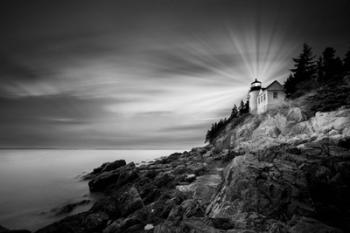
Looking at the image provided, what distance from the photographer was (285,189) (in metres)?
7.57

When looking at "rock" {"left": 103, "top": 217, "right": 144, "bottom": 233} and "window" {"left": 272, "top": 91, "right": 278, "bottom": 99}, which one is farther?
"window" {"left": 272, "top": 91, "right": 278, "bottom": 99}

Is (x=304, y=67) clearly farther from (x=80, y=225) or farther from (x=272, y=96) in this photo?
(x=80, y=225)

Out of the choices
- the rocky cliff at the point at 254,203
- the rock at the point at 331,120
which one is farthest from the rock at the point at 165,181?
the rock at the point at 331,120

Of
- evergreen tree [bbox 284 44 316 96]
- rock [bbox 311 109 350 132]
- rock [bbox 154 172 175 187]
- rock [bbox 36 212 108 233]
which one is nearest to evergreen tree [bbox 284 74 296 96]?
evergreen tree [bbox 284 44 316 96]

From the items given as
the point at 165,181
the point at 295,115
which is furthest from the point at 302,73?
the point at 165,181

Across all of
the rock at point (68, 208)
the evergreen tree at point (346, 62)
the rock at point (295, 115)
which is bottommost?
the rock at point (68, 208)

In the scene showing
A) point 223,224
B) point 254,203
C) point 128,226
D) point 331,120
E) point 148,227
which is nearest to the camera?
point 223,224

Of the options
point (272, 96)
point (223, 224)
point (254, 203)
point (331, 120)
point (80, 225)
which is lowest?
Answer: point (80, 225)

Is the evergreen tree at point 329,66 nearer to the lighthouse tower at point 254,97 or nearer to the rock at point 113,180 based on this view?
the lighthouse tower at point 254,97

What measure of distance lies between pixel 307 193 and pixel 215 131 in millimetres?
67278

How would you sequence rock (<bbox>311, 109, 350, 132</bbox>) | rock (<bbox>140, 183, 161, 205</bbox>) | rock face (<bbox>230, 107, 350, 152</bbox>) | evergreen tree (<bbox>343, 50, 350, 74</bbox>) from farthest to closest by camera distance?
evergreen tree (<bbox>343, 50, 350, 74</bbox>), rock face (<bbox>230, 107, 350, 152</bbox>), rock (<bbox>311, 109, 350, 132</bbox>), rock (<bbox>140, 183, 161, 205</bbox>)

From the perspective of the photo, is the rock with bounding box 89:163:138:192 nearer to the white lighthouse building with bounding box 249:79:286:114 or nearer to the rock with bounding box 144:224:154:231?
the rock with bounding box 144:224:154:231

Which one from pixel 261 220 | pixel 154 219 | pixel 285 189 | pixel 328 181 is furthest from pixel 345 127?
pixel 154 219

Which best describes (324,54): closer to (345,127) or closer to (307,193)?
(345,127)
